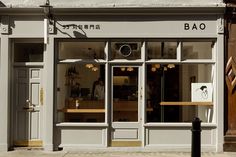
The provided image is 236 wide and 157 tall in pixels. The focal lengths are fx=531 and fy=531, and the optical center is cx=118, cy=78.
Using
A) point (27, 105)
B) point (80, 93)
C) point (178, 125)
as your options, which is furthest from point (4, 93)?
point (178, 125)

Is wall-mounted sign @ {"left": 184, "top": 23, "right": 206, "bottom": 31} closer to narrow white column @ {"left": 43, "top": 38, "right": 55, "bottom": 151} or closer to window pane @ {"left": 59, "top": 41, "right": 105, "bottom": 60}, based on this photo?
window pane @ {"left": 59, "top": 41, "right": 105, "bottom": 60}

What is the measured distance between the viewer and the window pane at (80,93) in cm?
1481

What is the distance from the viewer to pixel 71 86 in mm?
14977

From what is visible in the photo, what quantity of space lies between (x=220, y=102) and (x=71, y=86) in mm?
4158

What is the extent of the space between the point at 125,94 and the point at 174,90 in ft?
4.50

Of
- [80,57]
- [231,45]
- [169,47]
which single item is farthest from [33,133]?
[231,45]

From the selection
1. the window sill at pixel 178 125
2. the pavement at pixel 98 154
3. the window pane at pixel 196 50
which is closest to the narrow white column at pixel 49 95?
the pavement at pixel 98 154

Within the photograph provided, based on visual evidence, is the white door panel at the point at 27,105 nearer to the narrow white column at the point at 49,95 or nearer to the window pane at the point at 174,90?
the narrow white column at the point at 49,95

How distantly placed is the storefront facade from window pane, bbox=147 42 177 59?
3 cm

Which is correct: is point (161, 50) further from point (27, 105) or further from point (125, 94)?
point (27, 105)

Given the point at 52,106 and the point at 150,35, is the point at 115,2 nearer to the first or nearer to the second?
the point at 150,35

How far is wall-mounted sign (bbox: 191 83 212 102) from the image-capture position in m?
14.7

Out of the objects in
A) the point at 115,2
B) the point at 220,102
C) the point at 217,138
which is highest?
the point at 115,2

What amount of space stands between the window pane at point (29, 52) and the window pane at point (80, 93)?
2.73ft
